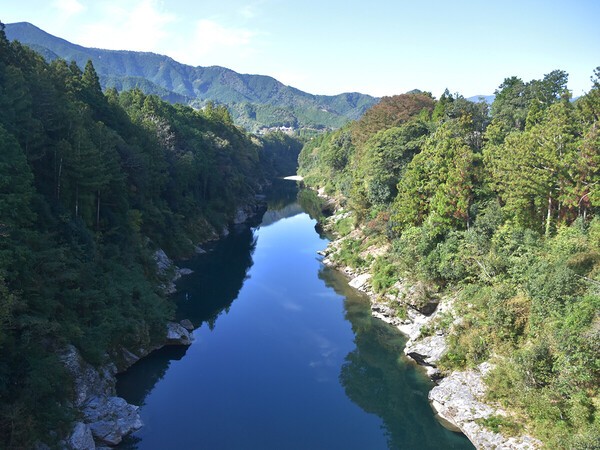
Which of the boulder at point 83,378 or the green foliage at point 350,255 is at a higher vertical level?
the green foliage at point 350,255

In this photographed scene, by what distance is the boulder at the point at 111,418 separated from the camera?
22.0 m

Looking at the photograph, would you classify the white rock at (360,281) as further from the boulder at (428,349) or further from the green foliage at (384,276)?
the boulder at (428,349)

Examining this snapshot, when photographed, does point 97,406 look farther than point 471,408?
No

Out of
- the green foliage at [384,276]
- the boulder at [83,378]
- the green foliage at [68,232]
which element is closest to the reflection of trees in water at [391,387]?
the green foliage at [384,276]

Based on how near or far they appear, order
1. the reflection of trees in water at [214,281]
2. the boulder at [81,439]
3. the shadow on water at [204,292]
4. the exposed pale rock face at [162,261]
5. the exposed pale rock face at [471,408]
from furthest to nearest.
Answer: the exposed pale rock face at [162,261]
the reflection of trees in water at [214,281]
the shadow on water at [204,292]
the exposed pale rock face at [471,408]
the boulder at [81,439]

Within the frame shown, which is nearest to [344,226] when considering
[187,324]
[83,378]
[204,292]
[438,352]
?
[204,292]

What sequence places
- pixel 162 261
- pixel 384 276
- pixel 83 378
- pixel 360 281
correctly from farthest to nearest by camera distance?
pixel 360 281
pixel 162 261
pixel 384 276
pixel 83 378

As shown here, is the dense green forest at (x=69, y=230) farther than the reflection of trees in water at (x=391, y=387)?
No

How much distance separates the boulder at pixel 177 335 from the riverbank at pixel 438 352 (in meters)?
16.2

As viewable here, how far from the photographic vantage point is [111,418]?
2286 cm

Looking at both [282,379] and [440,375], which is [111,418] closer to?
[282,379]

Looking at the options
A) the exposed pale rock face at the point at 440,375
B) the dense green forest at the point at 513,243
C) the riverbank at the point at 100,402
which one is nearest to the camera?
the riverbank at the point at 100,402

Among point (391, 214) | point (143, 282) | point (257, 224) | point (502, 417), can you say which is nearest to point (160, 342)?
point (143, 282)

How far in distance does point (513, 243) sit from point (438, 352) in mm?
9521
